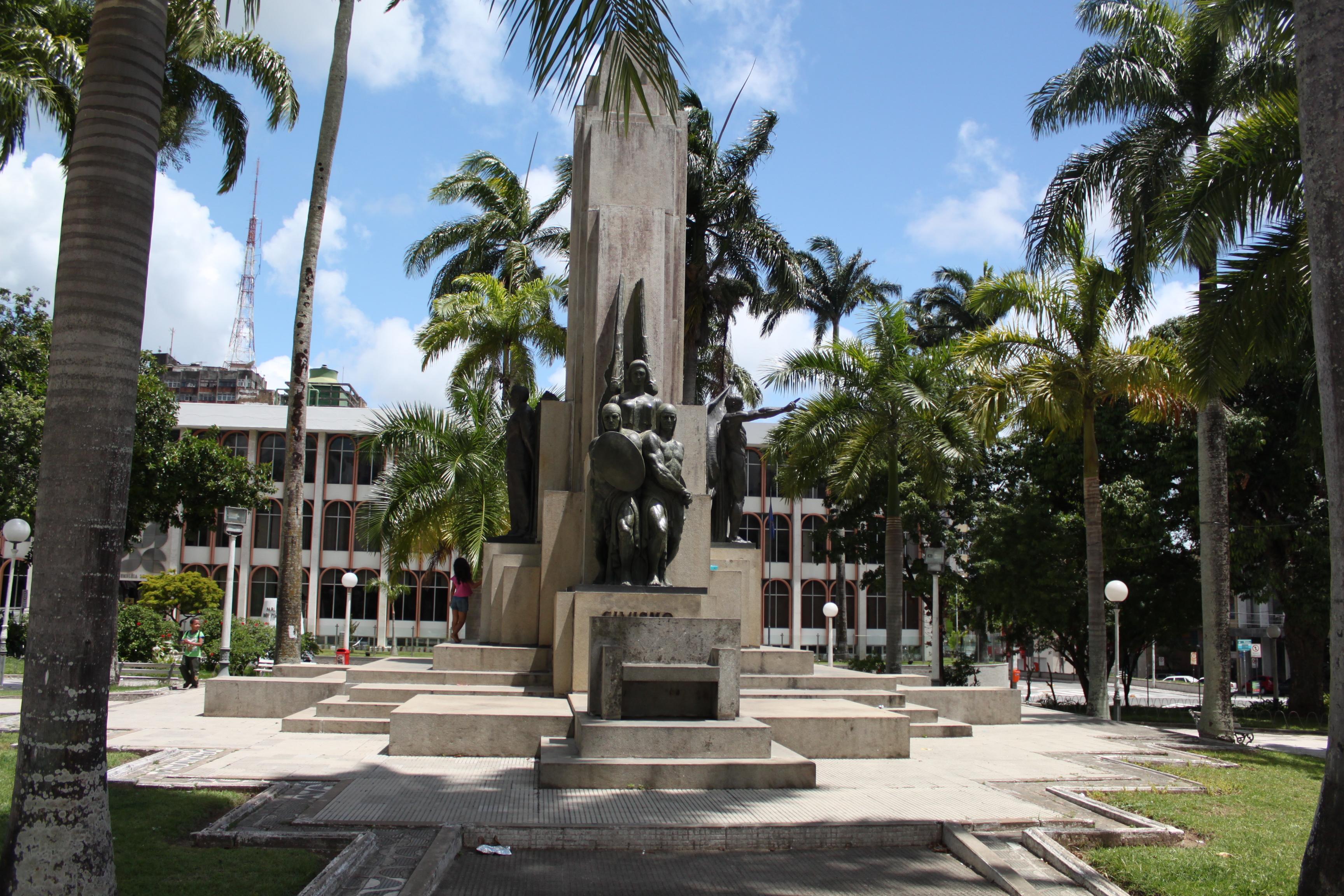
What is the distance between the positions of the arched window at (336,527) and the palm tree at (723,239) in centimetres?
2711

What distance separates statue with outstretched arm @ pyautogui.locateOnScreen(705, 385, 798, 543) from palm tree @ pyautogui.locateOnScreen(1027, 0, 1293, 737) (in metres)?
6.04

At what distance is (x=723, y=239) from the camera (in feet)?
108

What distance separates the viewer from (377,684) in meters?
13.0

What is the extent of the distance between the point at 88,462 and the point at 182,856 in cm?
250

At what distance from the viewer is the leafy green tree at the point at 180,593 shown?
41.7 metres

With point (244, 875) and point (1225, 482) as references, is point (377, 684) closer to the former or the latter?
point (244, 875)

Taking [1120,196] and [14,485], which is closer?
[1120,196]

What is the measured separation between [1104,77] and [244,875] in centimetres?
1758

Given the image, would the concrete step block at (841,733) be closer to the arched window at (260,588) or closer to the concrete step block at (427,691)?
the concrete step block at (427,691)

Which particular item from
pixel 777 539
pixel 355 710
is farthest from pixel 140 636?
pixel 777 539

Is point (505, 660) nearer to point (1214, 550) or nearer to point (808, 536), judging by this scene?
point (1214, 550)

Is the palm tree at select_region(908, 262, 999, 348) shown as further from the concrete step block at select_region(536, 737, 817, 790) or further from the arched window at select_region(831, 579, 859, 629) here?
the concrete step block at select_region(536, 737, 817, 790)

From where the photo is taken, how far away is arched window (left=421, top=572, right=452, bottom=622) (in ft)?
181

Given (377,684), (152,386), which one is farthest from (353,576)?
(377,684)
